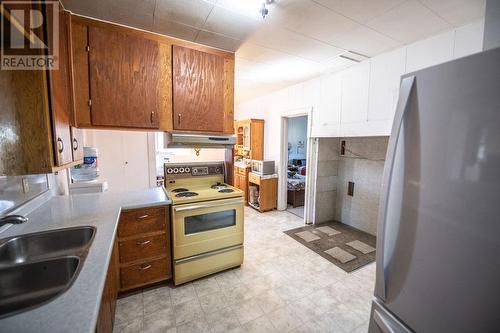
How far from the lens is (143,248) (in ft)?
6.38

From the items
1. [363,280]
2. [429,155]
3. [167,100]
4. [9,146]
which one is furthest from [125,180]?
[429,155]

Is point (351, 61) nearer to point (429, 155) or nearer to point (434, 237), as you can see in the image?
point (429, 155)

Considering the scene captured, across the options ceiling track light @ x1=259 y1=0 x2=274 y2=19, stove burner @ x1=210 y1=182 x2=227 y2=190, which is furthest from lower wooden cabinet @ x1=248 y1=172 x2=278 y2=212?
ceiling track light @ x1=259 y1=0 x2=274 y2=19

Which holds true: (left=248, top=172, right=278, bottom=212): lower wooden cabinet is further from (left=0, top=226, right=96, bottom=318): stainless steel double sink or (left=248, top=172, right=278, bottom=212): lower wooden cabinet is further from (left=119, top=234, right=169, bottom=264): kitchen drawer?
(left=0, top=226, right=96, bottom=318): stainless steel double sink

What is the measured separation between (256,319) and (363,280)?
1.29 metres

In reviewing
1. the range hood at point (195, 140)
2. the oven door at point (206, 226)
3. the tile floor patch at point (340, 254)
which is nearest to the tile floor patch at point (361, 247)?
the tile floor patch at point (340, 254)

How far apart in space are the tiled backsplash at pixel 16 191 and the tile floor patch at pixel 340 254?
3.12 meters

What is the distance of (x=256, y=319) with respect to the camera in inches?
68.3

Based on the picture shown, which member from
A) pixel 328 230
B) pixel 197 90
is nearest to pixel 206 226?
pixel 197 90

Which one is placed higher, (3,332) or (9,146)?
(9,146)

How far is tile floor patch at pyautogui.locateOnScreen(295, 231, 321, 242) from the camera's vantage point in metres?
3.16

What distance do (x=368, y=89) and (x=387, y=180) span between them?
7.36ft

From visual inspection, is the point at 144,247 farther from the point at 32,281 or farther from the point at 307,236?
the point at 307,236

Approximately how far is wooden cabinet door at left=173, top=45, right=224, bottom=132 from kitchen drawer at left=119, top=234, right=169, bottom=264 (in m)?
1.14
